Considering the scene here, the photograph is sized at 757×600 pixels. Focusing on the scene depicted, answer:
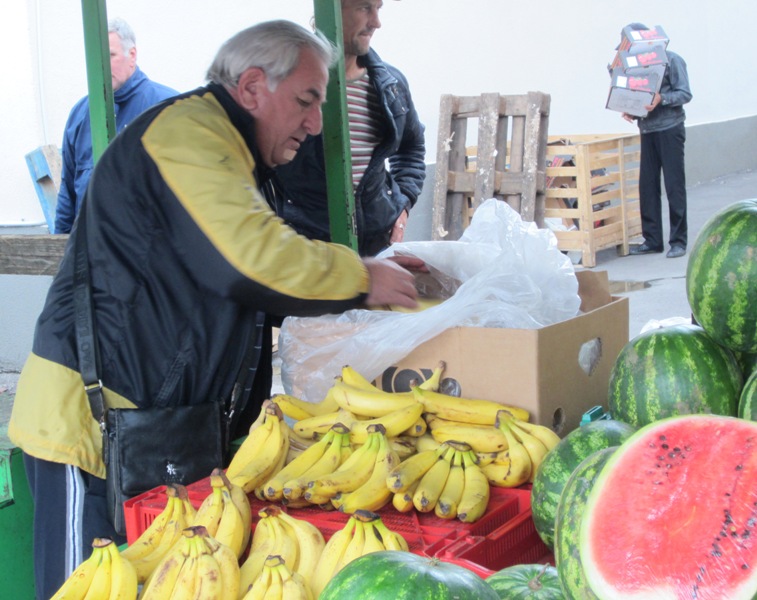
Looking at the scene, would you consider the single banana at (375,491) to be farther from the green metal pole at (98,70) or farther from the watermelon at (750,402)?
the green metal pole at (98,70)

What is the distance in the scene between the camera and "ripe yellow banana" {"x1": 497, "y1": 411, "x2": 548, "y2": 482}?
205cm

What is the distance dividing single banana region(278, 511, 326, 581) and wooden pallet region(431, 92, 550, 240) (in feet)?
25.0

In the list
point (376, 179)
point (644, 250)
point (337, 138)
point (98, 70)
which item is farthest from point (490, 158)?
point (98, 70)

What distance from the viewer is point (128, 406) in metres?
2.33

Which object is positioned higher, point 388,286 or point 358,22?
point 358,22

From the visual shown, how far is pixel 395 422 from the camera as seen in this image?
2.22 meters

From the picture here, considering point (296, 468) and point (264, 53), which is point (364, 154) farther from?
point (296, 468)

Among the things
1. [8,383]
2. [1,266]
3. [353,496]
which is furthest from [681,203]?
[353,496]

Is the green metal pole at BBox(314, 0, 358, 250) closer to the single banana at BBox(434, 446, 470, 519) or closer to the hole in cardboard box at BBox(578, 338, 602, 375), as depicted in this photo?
the hole in cardboard box at BBox(578, 338, 602, 375)

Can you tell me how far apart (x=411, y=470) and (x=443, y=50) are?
8447mm

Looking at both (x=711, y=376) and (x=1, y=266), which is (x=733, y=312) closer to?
(x=711, y=376)

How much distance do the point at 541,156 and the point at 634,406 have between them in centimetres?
774

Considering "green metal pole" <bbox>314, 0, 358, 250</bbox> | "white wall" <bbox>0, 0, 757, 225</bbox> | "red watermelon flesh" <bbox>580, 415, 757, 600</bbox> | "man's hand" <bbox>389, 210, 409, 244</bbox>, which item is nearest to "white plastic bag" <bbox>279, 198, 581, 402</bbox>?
"green metal pole" <bbox>314, 0, 358, 250</bbox>

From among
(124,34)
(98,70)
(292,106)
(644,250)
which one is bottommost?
(644,250)
